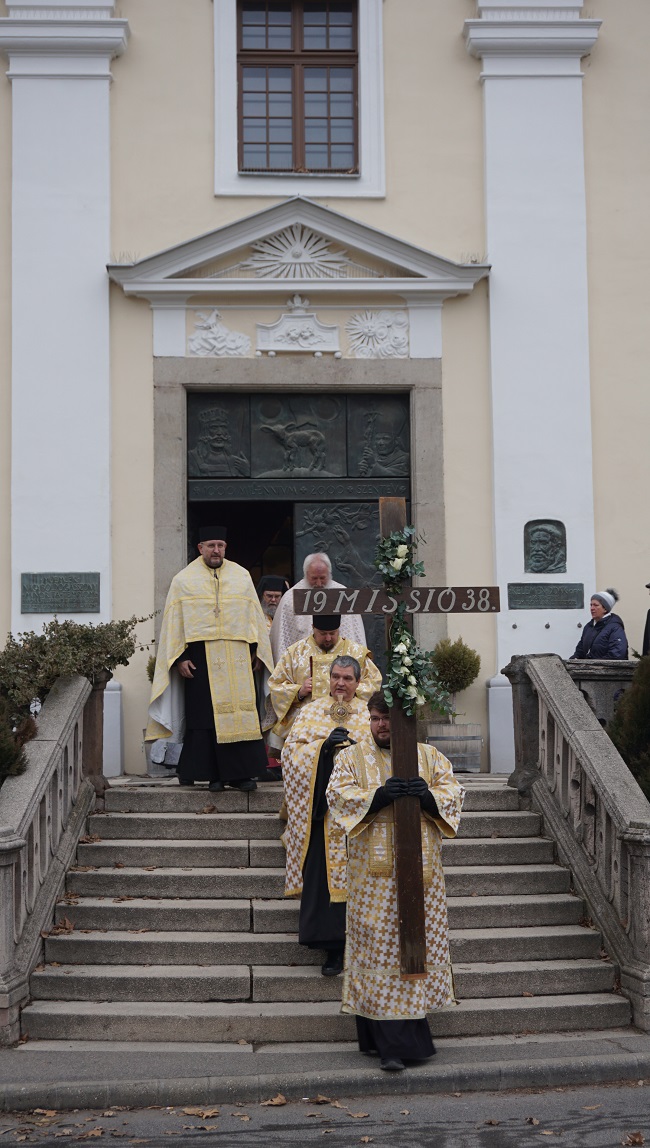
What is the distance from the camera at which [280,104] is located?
1321 centimetres

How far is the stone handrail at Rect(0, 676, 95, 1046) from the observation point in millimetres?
7461

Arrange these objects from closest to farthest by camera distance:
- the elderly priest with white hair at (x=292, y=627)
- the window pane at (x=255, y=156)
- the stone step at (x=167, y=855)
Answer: the stone step at (x=167, y=855) < the elderly priest with white hair at (x=292, y=627) < the window pane at (x=255, y=156)

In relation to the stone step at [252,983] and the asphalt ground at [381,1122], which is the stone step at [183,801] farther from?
the asphalt ground at [381,1122]

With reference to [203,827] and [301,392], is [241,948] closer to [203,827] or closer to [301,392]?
[203,827]

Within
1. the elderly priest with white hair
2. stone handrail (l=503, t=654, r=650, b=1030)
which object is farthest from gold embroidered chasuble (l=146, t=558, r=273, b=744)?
stone handrail (l=503, t=654, r=650, b=1030)

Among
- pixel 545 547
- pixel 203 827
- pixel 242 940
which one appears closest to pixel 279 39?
pixel 545 547

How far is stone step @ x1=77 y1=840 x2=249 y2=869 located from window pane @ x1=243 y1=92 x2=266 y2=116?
7.46 m

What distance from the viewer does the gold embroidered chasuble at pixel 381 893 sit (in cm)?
682

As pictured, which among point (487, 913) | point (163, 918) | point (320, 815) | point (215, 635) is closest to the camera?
point (320, 815)

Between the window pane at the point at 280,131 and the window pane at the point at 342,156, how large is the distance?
45cm

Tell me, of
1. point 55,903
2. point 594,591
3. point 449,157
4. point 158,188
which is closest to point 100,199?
point 158,188

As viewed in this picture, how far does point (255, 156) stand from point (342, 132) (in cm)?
87

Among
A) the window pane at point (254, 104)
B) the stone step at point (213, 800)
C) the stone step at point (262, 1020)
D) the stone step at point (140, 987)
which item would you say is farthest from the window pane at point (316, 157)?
the stone step at point (262, 1020)

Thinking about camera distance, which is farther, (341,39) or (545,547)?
(341,39)
